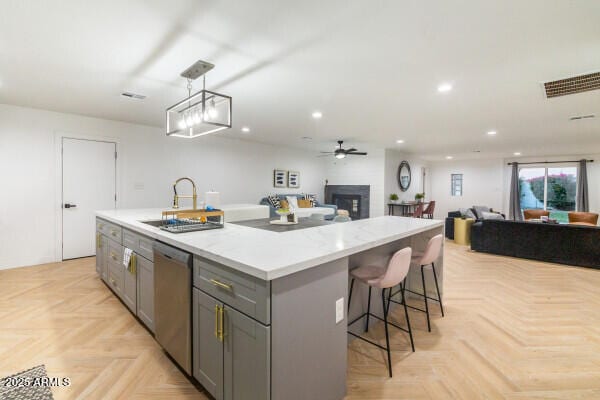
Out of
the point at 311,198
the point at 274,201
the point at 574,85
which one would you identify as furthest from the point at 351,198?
the point at 574,85

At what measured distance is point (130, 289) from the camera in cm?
259

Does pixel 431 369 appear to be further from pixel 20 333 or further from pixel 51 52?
pixel 51 52

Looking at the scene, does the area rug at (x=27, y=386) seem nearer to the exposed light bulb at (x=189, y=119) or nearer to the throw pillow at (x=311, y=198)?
the exposed light bulb at (x=189, y=119)

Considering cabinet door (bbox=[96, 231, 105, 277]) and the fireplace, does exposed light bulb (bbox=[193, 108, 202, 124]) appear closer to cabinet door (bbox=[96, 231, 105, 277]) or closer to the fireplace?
cabinet door (bbox=[96, 231, 105, 277])

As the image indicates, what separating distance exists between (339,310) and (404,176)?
797 centimetres

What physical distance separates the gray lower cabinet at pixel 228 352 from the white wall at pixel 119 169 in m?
4.34

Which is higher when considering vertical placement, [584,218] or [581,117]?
[581,117]

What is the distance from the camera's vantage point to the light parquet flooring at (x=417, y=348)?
1779 millimetres

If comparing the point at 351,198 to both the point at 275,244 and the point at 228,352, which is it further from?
the point at 228,352

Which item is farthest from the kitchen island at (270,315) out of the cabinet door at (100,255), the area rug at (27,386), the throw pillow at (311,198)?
the throw pillow at (311,198)

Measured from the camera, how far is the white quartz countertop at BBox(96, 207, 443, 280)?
4.35 ft

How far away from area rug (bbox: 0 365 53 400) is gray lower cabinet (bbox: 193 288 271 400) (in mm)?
949

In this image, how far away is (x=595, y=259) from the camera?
14.7 feet

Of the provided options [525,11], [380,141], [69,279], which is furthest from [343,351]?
[380,141]
